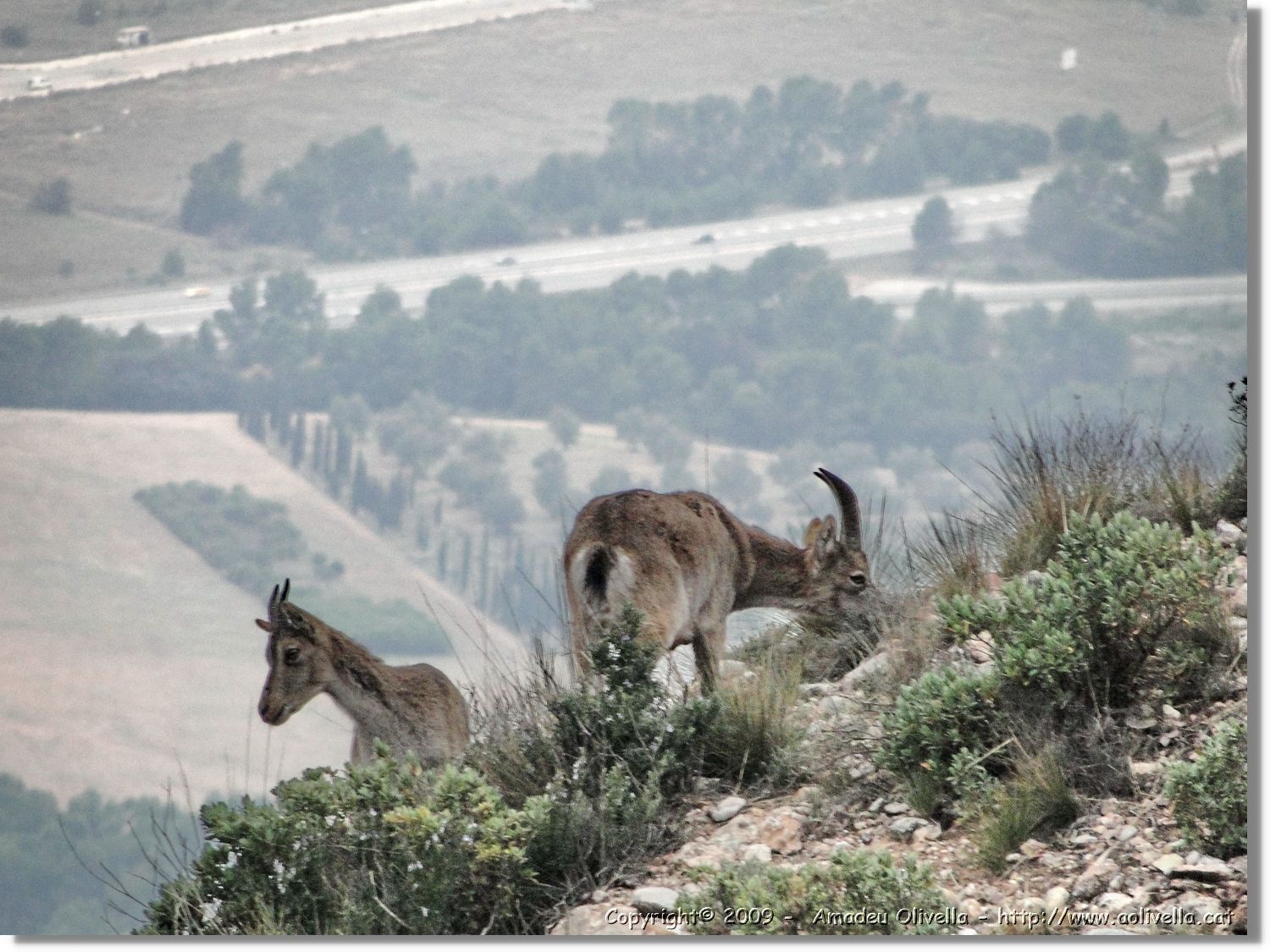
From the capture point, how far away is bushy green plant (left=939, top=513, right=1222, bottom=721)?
589 cm

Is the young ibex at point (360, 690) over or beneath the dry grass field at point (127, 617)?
over

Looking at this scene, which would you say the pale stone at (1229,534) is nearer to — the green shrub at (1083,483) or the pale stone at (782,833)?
the green shrub at (1083,483)

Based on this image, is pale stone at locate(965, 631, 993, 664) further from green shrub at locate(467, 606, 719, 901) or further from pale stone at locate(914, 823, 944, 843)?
green shrub at locate(467, 606, 719, 901)

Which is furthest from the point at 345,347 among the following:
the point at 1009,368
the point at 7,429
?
the point at 1009,368

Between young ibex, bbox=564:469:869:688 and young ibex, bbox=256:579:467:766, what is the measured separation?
2.19 ft

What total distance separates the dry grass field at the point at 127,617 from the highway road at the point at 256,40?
30726mm

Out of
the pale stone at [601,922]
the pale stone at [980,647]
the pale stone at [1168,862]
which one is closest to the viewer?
the pale stone at [1168,862]

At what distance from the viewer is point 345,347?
8638 centimetres

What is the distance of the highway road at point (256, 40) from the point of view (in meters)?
14.2

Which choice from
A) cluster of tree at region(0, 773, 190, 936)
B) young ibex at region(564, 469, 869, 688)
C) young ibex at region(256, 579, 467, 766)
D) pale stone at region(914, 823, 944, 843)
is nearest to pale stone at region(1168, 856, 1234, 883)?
pale stone at region(914, 823, 944, 843)

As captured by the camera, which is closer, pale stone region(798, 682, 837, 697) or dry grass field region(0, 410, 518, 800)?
pale stone region(798, 682, 837, 697)

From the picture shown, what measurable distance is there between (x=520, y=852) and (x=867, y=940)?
127 cm

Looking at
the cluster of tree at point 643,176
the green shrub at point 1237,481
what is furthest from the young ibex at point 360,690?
the cluster of tree at point 643,176

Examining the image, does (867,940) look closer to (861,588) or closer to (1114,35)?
(861,588)
